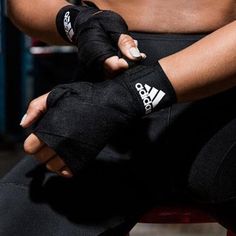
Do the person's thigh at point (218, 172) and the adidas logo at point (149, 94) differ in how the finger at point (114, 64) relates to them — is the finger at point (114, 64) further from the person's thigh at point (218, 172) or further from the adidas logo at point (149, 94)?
the person's thigh at point (218, 172)

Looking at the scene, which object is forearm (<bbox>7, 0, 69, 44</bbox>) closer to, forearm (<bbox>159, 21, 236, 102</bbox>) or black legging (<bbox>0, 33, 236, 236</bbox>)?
black legging (<bbox>0, 33, 236, 236</bbox>)

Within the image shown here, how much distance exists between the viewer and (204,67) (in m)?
0.95

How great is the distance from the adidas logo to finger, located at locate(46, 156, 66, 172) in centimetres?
16

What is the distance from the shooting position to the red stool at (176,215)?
3.78ft

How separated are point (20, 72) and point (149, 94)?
238 cm

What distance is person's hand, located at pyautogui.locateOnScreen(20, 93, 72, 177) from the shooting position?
37.1 inches

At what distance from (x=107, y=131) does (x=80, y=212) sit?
0.63ft

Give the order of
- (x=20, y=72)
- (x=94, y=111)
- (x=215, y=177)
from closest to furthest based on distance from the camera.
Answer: (x=94, y=111), (x=215, y=177), (x=20, y=72)

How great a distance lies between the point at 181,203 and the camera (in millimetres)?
1127

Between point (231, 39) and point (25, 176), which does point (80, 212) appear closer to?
point (25, 176)

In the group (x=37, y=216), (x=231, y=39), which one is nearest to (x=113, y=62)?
(x=231, y=39)

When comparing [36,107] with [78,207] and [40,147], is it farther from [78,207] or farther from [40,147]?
[78,207]

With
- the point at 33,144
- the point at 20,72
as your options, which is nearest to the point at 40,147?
the point at 33,144

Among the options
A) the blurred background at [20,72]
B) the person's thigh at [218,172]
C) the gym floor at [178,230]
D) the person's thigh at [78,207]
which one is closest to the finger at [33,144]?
the person's thigh at [78,207]
